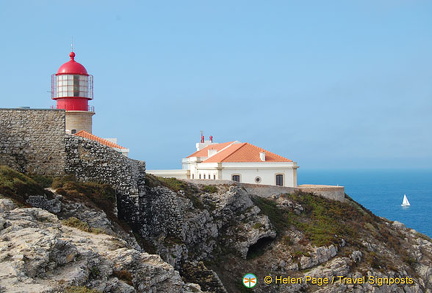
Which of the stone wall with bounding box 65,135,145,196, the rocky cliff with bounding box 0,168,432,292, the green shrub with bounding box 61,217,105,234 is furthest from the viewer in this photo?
the stone wall with bounding box 65,135,145,196

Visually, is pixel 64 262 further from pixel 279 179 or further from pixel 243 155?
pixel 243 155

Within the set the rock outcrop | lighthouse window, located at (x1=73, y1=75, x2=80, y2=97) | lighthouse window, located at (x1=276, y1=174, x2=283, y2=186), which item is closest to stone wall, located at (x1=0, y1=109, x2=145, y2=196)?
the rock outcrop

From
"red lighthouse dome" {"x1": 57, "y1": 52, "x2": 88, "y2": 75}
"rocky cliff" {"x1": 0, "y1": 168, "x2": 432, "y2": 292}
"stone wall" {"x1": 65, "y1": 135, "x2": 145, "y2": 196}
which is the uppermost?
"red lighthouse dome" {"x1": 57, "y1": 52, "x2": 88, "y2": 75}

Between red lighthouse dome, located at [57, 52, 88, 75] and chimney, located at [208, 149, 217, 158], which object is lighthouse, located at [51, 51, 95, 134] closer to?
red lighthouse dome, located at [57, 52, 88, 75]

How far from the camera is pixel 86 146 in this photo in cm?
2364

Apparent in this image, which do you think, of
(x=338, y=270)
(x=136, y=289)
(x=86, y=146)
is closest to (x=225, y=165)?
(x=338, y=270)

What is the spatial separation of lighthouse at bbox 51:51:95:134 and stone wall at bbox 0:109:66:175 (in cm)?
2076

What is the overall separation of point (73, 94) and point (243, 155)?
13.0 meters

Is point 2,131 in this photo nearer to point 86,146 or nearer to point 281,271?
point 86,146

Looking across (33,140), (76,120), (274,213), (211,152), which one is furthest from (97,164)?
(211,152)

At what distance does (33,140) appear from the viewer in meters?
22.9

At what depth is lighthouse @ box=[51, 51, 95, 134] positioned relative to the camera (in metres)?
43.8

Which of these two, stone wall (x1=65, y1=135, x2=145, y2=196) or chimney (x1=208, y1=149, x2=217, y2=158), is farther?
chimney (x1=208, y1=149, x2=217, y2=158)

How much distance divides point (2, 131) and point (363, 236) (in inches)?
977
